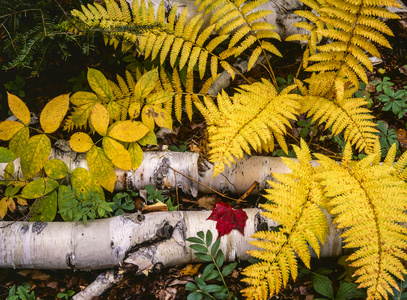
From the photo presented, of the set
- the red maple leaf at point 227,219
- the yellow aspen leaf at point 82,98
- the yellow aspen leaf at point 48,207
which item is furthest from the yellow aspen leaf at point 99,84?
the red maple leaf at point 227,219

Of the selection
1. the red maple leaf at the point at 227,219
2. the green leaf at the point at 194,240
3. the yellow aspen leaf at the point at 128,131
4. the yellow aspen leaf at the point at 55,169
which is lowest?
the green leaf at the point at 194,240

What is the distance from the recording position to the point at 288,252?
59.2 inches

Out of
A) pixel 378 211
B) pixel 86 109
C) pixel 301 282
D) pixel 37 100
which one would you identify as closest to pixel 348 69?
pixel 378 211

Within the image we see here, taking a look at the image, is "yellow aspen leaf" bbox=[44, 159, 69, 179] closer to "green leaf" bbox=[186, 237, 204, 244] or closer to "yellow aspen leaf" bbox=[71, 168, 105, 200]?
"yellow aspen leaf" bbox=[71, 168, 105, 200]

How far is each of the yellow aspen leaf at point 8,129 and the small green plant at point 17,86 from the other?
2.91 ft

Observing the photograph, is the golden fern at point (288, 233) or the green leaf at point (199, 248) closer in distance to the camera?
the golden fern at point (288, 233)

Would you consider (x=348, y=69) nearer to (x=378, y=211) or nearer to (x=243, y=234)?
(x=378, y=211)

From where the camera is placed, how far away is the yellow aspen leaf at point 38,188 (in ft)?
6.49

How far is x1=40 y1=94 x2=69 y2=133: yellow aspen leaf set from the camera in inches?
78.1

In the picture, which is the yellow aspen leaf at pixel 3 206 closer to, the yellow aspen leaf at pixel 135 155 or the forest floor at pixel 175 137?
the forest floor at pixel 175 137

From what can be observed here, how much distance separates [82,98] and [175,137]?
3.24ft

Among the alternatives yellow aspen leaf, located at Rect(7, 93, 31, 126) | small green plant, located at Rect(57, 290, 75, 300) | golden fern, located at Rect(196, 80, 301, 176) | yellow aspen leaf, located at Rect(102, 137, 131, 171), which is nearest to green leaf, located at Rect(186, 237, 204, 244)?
golden fern, located at Rect(196, 80, 301, 176)

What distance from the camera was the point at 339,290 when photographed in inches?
68.7

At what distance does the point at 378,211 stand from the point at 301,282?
0.85 meters
